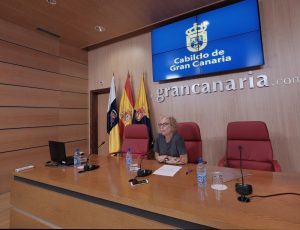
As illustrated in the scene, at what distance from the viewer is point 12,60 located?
3330mm

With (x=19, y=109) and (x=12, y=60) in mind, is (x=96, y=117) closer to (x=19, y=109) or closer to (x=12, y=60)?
(x=19, y=109)

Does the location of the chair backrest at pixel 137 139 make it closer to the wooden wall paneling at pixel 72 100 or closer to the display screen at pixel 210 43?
the display screen at pixel 210 43

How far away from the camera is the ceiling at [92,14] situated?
2.93 m

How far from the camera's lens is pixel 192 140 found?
254 centimetres

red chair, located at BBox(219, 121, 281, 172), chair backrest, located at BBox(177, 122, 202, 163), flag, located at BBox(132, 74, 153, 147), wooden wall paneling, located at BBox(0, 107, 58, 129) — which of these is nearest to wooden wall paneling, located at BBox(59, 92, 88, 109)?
wooden wall paneling, located at BBox(0, 107, 58, 129)

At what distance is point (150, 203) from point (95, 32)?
3.59 meters

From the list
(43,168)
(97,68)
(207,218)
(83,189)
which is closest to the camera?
(207,218)

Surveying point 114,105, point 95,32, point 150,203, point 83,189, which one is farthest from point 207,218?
point 95,32

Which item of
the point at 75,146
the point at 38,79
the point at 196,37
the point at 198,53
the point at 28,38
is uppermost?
the point at 28,38

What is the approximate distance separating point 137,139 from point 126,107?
1.18 meters

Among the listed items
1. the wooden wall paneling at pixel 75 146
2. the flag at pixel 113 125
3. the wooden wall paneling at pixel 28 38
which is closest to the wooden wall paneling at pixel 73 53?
the wooden wall paneling at pixel 28 38

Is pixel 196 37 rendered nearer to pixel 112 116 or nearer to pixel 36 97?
pixel 112 116

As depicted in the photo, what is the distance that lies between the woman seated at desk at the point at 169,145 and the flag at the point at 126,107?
4.97 ft

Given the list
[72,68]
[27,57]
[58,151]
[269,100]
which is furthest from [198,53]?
[27,57]
